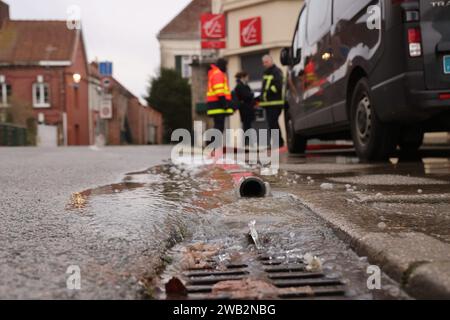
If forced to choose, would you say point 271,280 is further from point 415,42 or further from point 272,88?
point 272,88

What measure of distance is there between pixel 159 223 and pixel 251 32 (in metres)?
24.0

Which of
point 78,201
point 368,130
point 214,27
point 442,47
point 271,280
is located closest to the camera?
point 271,280

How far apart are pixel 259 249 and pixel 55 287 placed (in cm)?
87

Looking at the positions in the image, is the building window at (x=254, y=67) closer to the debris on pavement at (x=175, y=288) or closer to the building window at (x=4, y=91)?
the building window at (x=4, y=91)

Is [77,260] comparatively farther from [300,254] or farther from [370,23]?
[370,23]

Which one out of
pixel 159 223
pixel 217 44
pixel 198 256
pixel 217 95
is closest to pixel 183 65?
pixel 217 44

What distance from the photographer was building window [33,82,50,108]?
3778 centimetres

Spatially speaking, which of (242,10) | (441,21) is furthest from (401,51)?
(242,10)

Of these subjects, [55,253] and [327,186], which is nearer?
[55,253]

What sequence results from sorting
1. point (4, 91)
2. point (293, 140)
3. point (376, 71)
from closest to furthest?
point (376, 71), point (293, 140), point (4, 91)

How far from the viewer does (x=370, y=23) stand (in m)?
5.03

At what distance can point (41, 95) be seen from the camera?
3800cm

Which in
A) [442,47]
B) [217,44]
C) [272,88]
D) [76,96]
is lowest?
[442,47]

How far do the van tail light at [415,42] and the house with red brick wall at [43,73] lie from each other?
3328cm
